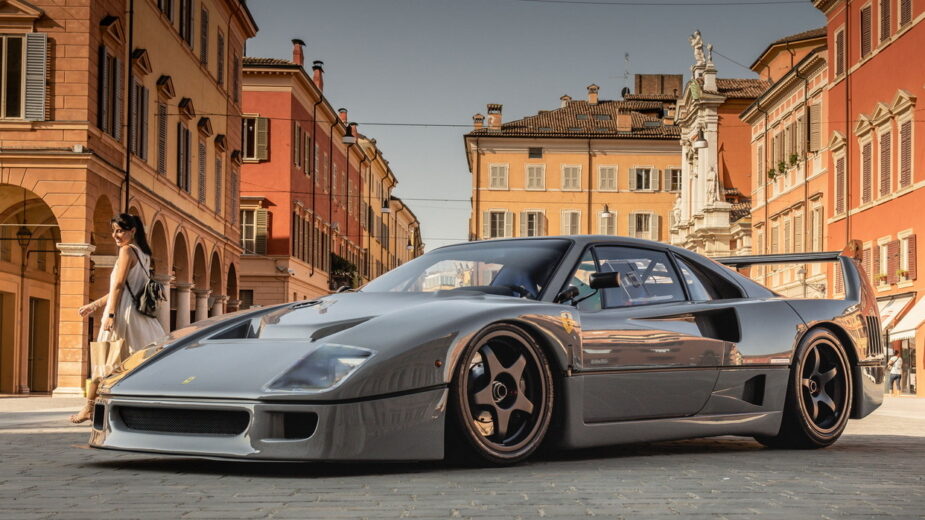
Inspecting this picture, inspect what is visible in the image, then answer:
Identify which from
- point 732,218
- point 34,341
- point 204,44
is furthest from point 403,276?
point 732,218

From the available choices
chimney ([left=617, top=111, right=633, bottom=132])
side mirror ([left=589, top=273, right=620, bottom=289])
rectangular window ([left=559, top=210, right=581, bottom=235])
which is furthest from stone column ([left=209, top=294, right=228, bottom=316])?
chimney ([left=617, top=111, right=633, bottom=132])

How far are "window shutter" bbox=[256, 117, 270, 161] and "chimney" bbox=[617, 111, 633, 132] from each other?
3771 cm

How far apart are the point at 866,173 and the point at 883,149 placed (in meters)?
1.89

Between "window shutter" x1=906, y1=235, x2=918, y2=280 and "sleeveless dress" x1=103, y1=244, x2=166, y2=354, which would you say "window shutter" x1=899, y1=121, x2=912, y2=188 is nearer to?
"window shutter" x1=906, y1=235, x2=918, y2=280

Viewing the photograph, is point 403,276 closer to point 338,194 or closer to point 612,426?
point 612,426

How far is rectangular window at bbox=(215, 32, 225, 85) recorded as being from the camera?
38.1 meters

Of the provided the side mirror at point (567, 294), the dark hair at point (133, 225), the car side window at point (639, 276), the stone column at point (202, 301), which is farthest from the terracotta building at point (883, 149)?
the side mirror at point (567, 294)

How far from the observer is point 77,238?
23.6m

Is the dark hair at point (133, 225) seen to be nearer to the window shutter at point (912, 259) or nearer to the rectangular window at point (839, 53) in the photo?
the window shutter at point (912, 259)

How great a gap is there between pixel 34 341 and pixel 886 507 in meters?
26.8

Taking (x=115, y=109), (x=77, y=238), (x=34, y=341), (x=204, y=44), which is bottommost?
(x=34, y=341)

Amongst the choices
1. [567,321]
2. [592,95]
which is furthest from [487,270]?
[592,95]

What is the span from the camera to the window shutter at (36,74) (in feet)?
76.4

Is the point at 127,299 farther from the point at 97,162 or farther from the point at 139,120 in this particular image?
the point at 139,120
